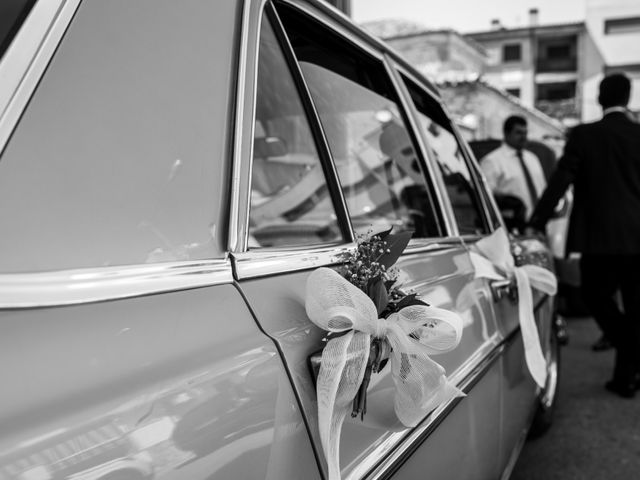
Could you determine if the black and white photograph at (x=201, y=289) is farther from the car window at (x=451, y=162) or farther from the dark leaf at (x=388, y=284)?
the car window at (x=451, y=162)

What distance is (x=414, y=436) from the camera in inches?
47.2

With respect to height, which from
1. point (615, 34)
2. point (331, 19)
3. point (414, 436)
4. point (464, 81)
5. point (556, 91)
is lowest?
point (414, 436)

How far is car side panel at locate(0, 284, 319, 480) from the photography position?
1.92ft

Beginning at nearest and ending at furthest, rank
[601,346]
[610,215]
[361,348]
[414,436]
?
[361,348]
[414,436]
[610,215]
[601,346]

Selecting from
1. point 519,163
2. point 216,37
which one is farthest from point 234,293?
point 519,163

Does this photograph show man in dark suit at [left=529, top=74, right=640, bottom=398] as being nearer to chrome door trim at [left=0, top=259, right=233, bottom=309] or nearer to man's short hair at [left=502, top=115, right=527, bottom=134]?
man's short hair at [left=502, top=115, right=527, bottom=134]

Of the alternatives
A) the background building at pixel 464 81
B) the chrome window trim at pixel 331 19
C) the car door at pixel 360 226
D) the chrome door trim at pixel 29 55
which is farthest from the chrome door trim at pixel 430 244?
the background building at pixel 464 81

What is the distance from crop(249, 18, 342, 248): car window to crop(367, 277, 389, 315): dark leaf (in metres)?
1.42

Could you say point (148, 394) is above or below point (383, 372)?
above

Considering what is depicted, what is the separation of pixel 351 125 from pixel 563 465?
6.46ft

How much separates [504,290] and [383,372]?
1089 millimetres

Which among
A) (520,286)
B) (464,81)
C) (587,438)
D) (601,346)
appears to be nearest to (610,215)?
(587,438)

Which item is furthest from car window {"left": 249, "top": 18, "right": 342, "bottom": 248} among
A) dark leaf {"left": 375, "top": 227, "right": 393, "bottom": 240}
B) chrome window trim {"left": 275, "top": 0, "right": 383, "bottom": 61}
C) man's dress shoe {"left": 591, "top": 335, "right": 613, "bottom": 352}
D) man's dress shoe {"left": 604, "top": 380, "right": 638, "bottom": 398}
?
man's dress shoe {"left": 591, "top": 335, "right": 613, "bottom": 352}

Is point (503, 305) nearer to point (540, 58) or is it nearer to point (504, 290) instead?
point (504, 290)
